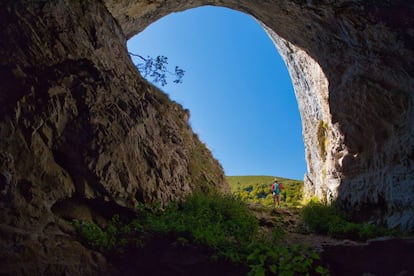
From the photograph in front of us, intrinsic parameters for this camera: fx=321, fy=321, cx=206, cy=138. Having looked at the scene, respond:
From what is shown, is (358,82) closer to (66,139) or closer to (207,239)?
(207,239)

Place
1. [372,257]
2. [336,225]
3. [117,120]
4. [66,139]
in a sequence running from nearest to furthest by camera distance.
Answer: [372,257]
[66,139]
[117,120]
[336,225]

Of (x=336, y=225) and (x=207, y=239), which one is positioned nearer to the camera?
Answer: (x=207, y=239)

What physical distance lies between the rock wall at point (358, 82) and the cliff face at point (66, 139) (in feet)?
11.0

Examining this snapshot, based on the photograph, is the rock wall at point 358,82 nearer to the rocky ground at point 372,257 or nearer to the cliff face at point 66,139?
the rocky ground at point 372,257

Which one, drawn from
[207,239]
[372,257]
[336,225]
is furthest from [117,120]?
[336,225]

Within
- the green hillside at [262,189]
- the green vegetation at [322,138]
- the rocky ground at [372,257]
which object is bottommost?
the rocky ground at [372,257]

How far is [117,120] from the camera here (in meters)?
8.05

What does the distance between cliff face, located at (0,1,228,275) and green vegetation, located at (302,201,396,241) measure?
3951 millimetres

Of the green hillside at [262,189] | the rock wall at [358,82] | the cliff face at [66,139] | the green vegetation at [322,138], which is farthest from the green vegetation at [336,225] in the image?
the green hillside at [262,189]

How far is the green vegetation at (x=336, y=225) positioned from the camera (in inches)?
310

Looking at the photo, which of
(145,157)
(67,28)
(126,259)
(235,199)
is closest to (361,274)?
(126,259)

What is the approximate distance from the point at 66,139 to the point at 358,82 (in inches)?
320

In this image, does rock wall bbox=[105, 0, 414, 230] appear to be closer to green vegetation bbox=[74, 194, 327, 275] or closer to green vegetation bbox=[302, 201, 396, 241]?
green vegetation bbox=[302, 201, 396, 241]

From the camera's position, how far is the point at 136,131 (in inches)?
339
